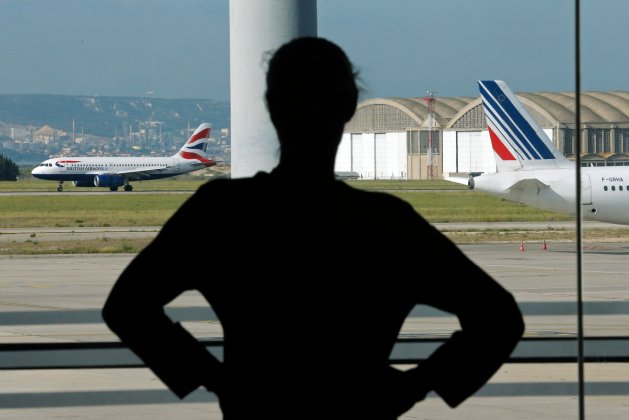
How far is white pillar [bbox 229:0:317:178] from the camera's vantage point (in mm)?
5031

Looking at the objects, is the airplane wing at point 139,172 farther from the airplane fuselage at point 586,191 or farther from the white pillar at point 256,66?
the white pillar at point 256,66

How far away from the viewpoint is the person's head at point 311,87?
238 centimetres

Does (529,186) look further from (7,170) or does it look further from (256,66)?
(7,170)

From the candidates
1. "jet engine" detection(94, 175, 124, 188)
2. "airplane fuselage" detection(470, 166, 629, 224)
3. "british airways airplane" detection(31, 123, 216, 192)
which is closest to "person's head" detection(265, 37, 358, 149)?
"airplane fuselage" detection(470, 166, 629, 224)

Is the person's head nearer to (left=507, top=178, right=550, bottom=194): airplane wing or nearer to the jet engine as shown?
(left=507, top=178, right=550, bottom=194): airplane wing

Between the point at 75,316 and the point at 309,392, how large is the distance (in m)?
15.4

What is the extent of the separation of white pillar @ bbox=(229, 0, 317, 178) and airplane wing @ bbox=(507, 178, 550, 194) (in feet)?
98.9

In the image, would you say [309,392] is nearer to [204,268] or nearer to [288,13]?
[204,268]

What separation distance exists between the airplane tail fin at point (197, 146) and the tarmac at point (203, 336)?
7515cm

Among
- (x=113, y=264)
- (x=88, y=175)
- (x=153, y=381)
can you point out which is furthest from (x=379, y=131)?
(x=153, y=381)

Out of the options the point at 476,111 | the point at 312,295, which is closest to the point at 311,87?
the point at 312,295

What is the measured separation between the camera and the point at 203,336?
13992 millimetres

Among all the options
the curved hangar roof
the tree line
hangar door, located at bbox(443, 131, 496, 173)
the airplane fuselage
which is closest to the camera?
the airplane fuselage

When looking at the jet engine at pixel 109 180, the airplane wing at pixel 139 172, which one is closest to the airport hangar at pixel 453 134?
the airplane wing at pixel 139 172
